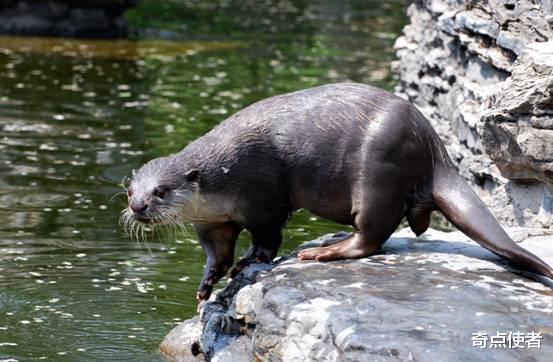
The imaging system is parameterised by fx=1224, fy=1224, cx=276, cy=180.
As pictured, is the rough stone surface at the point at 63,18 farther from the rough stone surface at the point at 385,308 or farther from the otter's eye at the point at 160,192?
the otter's eye at the point at 160,192

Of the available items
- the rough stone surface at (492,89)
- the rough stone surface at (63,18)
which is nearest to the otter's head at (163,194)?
the rough stone surface at (492,89)

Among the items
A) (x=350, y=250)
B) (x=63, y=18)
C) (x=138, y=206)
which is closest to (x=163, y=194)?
(x=138, y=206)

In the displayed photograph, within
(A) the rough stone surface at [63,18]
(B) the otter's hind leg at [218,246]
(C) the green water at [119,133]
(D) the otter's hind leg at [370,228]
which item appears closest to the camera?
(D) the otter's hind leg at [370,228]

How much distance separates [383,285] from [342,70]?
10.5m

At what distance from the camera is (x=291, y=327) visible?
4.29 meters

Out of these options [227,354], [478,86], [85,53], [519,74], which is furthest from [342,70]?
[227,354]

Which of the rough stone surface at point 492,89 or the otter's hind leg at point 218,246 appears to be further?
the rough stone surface at point 492,89

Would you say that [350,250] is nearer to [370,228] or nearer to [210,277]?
[370,228]

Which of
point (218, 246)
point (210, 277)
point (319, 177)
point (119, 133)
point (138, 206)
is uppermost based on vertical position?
point (319, 177)

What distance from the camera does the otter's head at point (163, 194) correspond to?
191 inches

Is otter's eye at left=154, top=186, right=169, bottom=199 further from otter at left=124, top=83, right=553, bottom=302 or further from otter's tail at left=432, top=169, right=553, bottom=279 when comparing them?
otter's tail at left=432, top=169, right=553, bottom=279

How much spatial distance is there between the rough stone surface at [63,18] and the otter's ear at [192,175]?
12.9m

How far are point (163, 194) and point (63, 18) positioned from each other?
13.2m

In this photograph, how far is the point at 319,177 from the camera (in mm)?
4902
